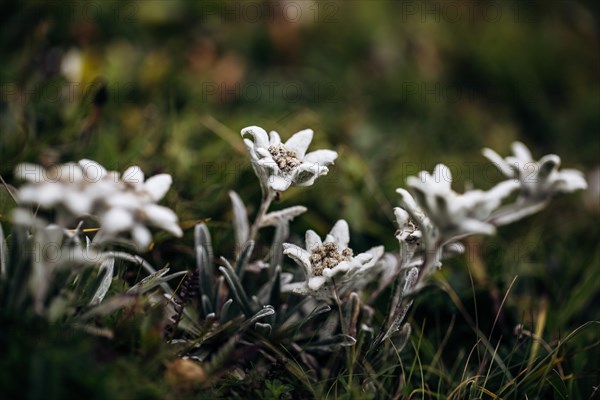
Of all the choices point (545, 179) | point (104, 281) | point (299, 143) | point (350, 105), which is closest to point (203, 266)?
point (104, 281)

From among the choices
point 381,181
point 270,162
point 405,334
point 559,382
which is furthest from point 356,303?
point 381,181

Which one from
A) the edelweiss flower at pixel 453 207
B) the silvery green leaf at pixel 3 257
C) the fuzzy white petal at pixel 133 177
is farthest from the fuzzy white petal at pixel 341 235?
the silvery green leaf at pixel 3 257

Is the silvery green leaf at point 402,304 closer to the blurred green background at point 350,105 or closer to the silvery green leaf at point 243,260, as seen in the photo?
the blurred green background at point 350,105

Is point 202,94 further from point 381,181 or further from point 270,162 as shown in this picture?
point 270,162

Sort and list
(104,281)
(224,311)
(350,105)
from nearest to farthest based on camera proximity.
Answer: (104,281)
(224,311)
(350,105)

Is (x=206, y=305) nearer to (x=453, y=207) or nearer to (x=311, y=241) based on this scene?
(x=311, y=241)

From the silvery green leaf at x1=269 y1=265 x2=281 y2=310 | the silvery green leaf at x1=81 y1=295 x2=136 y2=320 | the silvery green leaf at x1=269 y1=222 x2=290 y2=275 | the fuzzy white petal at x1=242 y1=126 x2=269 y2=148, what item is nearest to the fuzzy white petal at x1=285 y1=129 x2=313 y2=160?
the fuzzy white petal at x1=242 y1=126 x2=269 y2=148

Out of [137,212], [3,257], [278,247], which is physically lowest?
[278,247]
